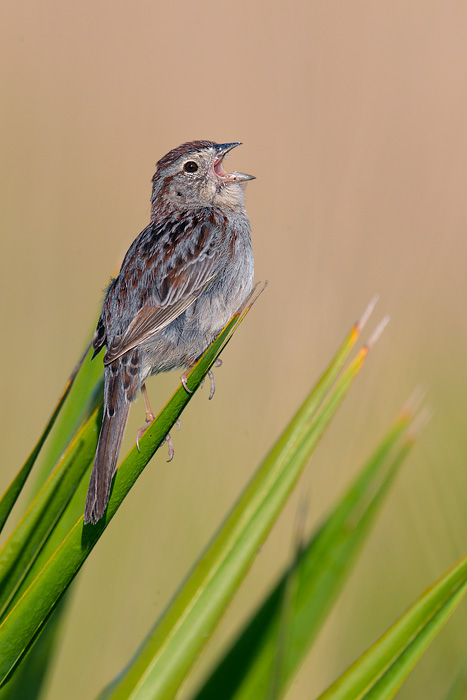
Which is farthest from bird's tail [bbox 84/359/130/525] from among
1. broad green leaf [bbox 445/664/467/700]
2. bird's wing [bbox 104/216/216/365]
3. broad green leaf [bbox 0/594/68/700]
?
broad green leaf [bbox 445/664/467/700]

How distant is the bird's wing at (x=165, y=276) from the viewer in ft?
8.62

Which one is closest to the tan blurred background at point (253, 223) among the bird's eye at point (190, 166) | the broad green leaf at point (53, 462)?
the bird's eye at point (190, 166)

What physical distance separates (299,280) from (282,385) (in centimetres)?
76

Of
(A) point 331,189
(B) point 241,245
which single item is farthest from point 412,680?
(A) point 331,189

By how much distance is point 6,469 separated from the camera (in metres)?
4.13

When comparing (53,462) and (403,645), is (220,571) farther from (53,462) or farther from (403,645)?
(53,462)

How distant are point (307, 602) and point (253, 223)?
11.2 feet

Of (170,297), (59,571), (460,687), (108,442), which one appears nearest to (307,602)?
(460,687)

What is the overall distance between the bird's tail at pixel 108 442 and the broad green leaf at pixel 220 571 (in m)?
0.27

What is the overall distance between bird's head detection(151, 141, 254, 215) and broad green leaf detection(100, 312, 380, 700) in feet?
6.53

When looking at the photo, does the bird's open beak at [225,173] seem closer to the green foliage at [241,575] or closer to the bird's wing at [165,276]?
the bird's wing at [165,276]

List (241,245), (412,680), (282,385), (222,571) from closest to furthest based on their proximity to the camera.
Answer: (222,571) < (412,680) < (241,245) < (282,385)

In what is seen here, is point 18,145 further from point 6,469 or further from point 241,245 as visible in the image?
point 241,245

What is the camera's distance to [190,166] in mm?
3416
